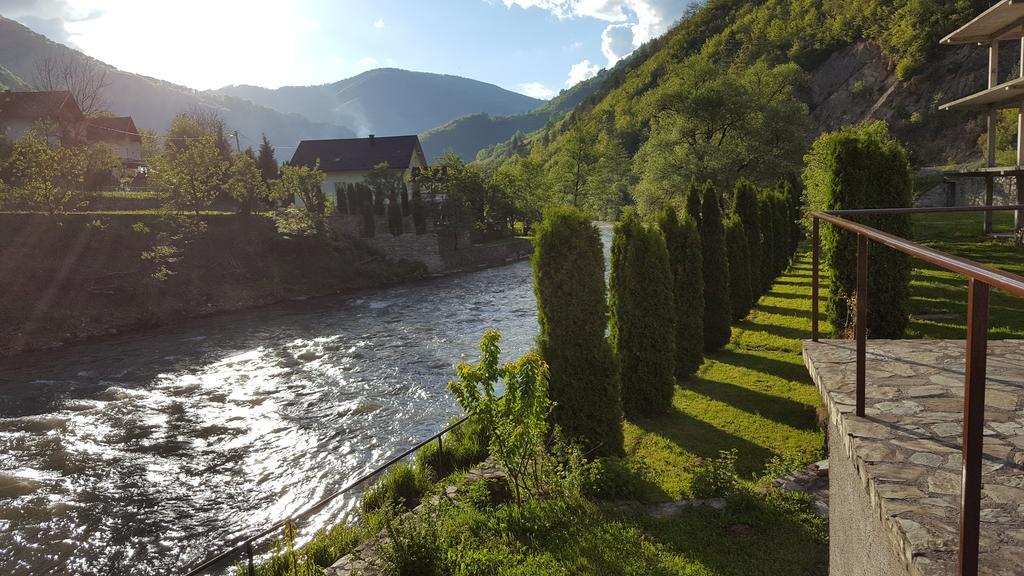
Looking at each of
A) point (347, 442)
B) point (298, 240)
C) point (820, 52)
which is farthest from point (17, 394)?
point (820, 52)

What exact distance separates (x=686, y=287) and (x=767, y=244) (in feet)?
36.5

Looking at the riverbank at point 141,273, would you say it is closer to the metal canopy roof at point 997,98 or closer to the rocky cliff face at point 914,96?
the metal canopy roof at point 997,98

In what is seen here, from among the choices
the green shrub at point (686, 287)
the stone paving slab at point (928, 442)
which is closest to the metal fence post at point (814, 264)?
the stone paving slab at point (928, 442)

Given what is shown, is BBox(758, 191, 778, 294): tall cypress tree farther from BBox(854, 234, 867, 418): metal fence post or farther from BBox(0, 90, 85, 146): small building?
BBox(0, 90, 85, 146): small building

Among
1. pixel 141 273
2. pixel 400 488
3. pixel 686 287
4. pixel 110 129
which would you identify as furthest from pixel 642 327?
pixel 110 129

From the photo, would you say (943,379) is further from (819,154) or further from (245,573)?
(819,154)

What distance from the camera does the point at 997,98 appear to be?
21.0m

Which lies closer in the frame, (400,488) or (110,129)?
(400,488)

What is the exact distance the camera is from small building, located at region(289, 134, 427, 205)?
5971cm

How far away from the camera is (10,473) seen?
1142 centimetres

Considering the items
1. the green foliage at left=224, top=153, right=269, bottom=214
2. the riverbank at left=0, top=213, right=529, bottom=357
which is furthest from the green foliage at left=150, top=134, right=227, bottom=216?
the riverbank at left=0, top=213, right=529, bottom=357

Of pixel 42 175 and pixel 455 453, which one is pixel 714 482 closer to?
pixel 455 453

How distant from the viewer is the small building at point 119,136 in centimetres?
5109

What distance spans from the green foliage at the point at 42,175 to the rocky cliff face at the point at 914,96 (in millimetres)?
64546
